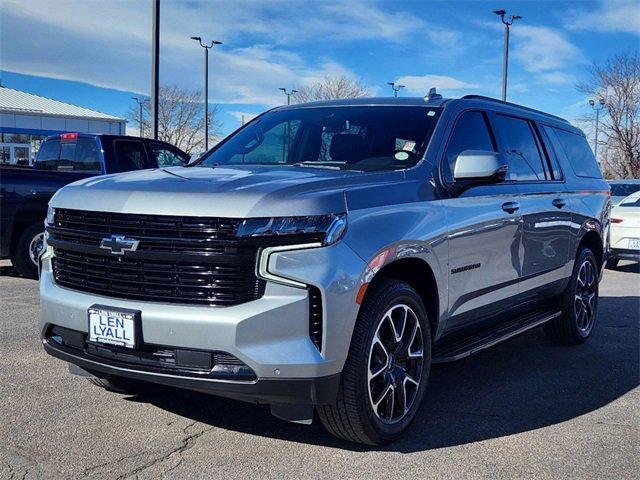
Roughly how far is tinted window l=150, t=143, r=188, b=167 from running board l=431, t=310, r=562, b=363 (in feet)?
22.6

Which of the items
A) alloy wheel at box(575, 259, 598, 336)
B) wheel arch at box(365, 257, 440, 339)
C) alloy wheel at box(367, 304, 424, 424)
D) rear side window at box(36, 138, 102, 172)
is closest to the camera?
alloy wheel at box(367, 304, 424, 424)

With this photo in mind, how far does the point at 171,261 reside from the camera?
3.37m

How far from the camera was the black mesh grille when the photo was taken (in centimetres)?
325

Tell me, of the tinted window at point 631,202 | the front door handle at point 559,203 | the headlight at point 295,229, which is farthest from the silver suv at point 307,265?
the tinted window at point 631,202

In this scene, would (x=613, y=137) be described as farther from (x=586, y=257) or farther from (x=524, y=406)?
(x=524, y=406)

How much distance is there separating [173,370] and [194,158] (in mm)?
2354

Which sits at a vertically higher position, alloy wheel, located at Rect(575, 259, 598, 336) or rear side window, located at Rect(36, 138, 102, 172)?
rear side window, located at Rect(36, 138, 102, 172)

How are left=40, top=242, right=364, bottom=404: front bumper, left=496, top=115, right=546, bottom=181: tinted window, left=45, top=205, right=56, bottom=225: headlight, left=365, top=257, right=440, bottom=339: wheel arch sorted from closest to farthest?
left=40, top=242, right=364, bottom=404: front bumper, left=365, top=257, right=440, bottom=339: wheel arch, left=45, top=205, right=56, bottom=225: headlight, left=496, top=115, right=546, bottom=181: tinted window

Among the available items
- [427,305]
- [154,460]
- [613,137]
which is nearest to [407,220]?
[427,305]

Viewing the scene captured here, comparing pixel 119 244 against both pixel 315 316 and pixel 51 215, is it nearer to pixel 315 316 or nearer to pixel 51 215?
pixel 51 215

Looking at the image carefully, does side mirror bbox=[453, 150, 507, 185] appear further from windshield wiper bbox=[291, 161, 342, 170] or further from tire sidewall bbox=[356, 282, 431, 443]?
tire sidewall bbox=[356, 282, 431, 443]

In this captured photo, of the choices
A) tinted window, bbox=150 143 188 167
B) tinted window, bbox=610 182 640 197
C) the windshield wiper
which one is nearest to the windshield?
the windshield wiper

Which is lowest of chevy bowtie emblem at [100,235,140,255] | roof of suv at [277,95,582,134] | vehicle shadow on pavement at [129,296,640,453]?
vehicle shadow on pavement at [129,296,640,453]

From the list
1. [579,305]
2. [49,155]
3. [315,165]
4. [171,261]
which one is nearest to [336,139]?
[315,165]
